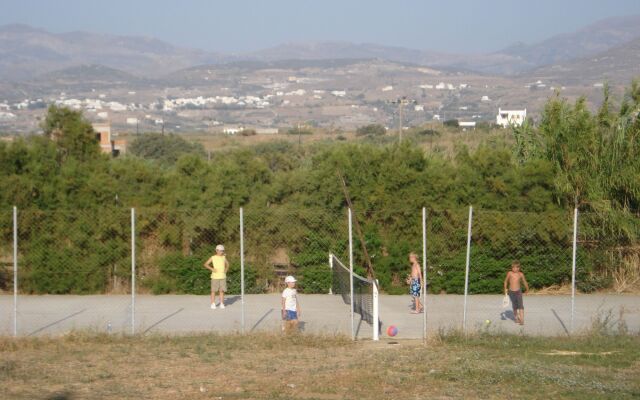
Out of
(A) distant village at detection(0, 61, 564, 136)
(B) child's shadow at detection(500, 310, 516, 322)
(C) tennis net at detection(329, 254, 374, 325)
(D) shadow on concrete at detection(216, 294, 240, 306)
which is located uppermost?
(A) distant village at detection(0, 61, 564, 136)

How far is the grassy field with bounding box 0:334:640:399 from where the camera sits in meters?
11.9

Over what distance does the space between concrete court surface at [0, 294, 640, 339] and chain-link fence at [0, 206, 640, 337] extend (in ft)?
0.31

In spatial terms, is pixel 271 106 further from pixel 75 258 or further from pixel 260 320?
pixel 260 320

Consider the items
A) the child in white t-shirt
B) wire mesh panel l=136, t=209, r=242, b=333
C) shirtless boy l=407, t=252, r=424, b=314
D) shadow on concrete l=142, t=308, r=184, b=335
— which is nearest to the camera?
the child in white t-shirt

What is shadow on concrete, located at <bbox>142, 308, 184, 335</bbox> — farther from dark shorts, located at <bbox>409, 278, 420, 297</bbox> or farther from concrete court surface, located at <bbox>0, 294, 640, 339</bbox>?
dark shorts, located at <bbox>409, 278, 420, 297</bbox>

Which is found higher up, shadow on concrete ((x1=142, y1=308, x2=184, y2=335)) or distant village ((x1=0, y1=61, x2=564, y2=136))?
distant village ((x1=0, y1=61, x2=564, y2=136))

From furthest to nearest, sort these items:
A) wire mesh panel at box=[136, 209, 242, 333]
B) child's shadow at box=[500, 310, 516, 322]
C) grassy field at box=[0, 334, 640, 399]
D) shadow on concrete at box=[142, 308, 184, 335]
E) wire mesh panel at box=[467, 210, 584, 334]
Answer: wire mesh panel at box=[136, 209, 242, 333] → wire mesh panel at box=[467, 210, 584, 334] → child's shadow at box=[500, 310, 516, 322] → shadow on concrete at box=[142, 308, 184, 335] → grassy field at box=[0, 334, 640, 399]

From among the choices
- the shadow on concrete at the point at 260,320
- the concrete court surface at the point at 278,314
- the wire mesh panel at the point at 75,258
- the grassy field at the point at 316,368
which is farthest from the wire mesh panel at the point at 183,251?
the grassy field at the point at 316,368

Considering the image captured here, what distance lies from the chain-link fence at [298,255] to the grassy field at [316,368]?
5.22 meters

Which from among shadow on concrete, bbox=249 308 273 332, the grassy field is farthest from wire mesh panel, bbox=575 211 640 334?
shadow on concrete, bbox=249 308 273 332

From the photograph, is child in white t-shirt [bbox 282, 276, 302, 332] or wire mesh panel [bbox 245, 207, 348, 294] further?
wire mesh panel [bbox 245, 207, 348, 294]

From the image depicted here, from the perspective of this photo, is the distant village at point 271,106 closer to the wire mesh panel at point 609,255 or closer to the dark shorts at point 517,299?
the wire mesh panel at point 609,255

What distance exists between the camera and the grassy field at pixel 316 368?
1194cm

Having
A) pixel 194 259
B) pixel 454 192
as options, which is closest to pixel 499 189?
pixel 454 192
